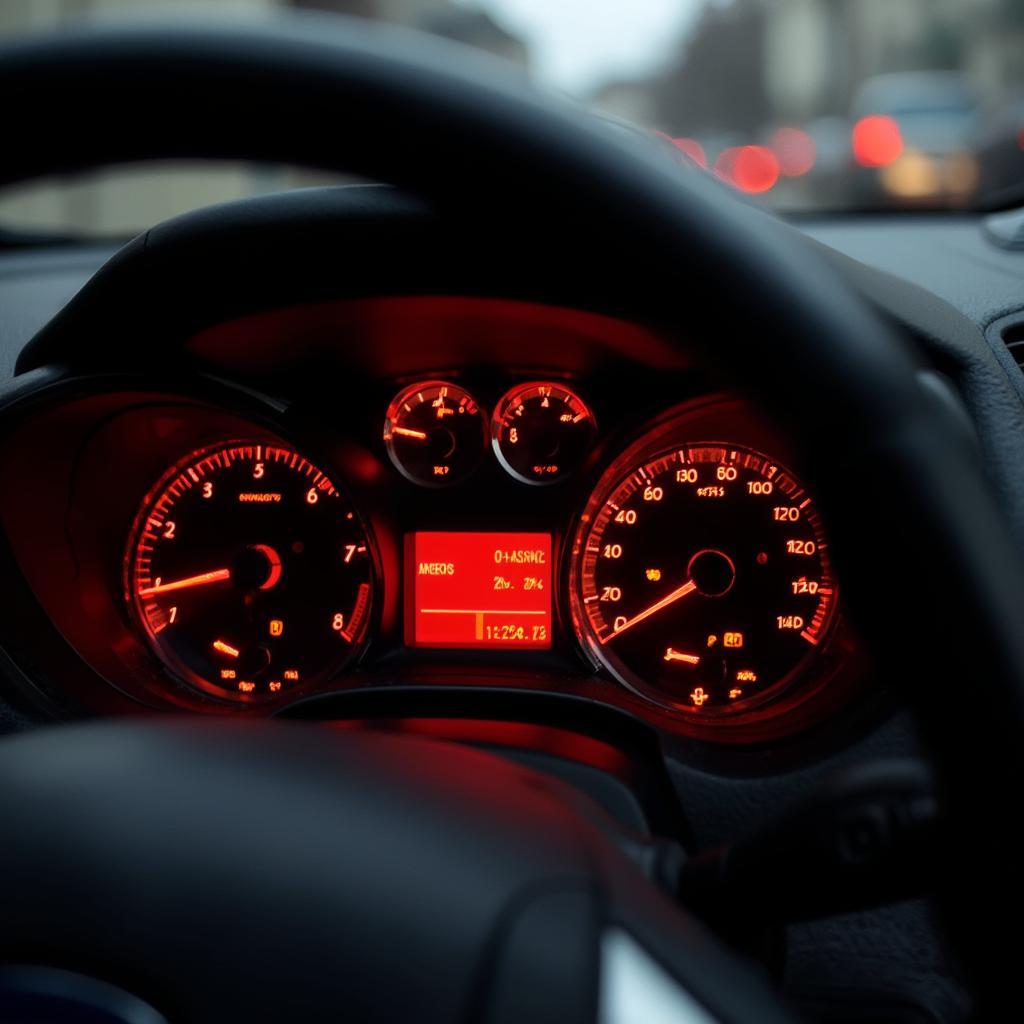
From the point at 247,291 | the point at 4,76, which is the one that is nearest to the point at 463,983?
the point at 4,76

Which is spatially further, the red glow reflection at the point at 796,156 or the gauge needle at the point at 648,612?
the red glow reflection at the point at 796,156

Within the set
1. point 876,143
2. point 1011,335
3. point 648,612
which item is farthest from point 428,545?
point 876,143

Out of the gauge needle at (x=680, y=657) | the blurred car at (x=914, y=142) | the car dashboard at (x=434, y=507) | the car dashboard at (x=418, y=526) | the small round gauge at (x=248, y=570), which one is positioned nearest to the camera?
the car dashboard at (x=434, y=507)

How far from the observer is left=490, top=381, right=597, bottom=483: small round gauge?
8.50 feet

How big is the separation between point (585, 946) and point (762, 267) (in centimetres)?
57

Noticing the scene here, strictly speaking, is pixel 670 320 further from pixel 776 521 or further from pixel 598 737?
pixel 776 521

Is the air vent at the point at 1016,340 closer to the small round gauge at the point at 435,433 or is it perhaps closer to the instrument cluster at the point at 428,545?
the instrument cluster at the point at 428,545

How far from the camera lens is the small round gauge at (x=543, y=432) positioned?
259cm

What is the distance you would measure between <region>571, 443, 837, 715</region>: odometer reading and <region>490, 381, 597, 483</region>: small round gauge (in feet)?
0.36

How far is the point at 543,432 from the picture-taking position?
261cm

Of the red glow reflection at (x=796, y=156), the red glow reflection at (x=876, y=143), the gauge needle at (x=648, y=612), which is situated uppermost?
the red glow reflection at (x=796, y=156)

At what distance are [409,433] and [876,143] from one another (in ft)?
41.5

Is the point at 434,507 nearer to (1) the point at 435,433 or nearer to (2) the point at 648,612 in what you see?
(1) the point at 435,433

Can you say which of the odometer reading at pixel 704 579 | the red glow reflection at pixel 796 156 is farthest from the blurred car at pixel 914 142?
the odometer reading at pixel 704 579
